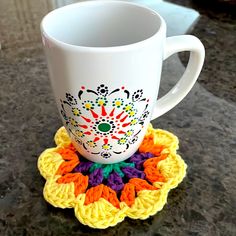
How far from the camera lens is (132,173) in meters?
0.39

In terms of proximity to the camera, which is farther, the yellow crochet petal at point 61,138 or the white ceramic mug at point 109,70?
the yellow crochet petal at point 61,138

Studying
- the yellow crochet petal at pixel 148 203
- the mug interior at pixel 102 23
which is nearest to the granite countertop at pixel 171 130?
the yellow crochet petal at pixel 148 203

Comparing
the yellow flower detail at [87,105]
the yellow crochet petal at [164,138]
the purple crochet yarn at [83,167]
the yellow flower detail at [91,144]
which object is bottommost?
the yellow crochet petal at [164,138]

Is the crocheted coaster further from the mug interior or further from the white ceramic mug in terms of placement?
the mug interior

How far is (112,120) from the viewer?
0.34 metres

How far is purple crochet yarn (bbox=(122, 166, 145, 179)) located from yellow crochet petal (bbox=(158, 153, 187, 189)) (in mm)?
21

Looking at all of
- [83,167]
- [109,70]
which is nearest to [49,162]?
[83,167]

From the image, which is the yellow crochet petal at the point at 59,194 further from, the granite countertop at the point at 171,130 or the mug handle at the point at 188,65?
the mug handle at the point at 188,65

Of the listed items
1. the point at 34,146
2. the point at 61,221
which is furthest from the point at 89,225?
the point at 34,146

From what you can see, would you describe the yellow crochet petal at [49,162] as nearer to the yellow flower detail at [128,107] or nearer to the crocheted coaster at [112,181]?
the crocheted coaster at [112,181]

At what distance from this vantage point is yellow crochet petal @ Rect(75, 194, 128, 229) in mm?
335

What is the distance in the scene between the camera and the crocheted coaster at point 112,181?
13.6 inches

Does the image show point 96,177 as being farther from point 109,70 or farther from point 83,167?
point 109,70

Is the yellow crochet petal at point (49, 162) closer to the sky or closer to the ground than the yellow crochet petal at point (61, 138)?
closer to the sky
